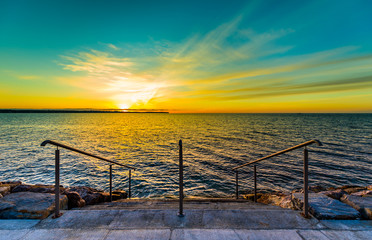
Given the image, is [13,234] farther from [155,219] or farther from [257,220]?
[257,220]

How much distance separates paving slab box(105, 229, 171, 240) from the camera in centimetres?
270

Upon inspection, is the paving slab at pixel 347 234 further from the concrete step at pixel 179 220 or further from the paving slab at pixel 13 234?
the paving slab at pixel 13 234

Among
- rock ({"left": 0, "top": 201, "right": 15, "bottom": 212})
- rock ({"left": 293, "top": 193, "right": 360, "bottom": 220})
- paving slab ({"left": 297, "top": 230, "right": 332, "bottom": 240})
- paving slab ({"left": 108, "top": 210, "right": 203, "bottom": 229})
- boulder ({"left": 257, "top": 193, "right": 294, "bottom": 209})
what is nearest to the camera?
paving slab ({"left": 297, "top": 230, "right": 332, "bottom": 240})

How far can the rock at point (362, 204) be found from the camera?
3.25 metres

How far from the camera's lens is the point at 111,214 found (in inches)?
134

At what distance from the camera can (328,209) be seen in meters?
3.35

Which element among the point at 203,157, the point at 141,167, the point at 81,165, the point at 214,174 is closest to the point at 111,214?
the point at 214,174

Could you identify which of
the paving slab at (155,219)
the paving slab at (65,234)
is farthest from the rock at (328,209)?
the paving slab at (65,234)

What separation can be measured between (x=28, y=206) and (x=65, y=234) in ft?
4.07

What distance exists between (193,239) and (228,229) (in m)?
0.61

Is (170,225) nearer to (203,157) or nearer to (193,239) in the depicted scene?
(193,239)

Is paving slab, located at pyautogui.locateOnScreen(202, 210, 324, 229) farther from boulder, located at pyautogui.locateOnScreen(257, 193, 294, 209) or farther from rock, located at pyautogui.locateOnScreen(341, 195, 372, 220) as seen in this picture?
boulder, located at pyautogui.locateOnScreen(257, 193, 294, 209)

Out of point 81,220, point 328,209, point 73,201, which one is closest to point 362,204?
point 328,209

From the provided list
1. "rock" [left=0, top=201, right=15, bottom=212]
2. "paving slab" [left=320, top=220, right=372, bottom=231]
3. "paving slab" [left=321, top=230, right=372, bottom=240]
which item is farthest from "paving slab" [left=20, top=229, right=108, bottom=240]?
"paving slab" [left=320, top=220, right=372, bottom=231]
